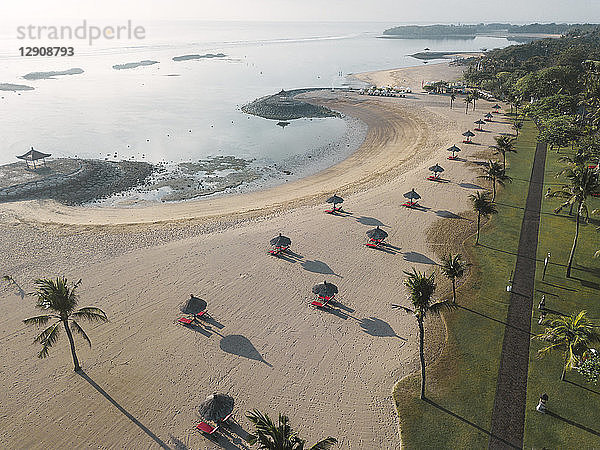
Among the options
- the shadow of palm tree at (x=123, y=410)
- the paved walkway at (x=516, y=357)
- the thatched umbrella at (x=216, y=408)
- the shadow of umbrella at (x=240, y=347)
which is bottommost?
the shadow of palm tree at (x=123, y=410)

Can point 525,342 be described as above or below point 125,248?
above

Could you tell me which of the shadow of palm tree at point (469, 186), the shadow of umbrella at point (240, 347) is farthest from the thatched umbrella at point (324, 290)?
the shadow of palm tree at point (469, 186)

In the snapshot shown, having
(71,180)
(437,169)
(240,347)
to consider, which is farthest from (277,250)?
(71,180)

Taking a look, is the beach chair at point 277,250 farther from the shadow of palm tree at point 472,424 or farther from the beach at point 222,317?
the shadow of palm tree at point 472,424

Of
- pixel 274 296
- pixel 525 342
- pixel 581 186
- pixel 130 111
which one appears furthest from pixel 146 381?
pixel 130 111

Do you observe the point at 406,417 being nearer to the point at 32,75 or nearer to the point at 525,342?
the point at 525,342

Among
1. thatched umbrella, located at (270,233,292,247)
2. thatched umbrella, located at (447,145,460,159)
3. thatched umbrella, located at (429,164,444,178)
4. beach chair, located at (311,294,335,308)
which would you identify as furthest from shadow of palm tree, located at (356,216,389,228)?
thatched umbrella, located at (447,145,460,159)
